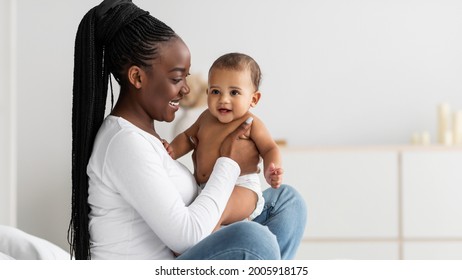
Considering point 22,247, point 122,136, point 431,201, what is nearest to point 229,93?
point 122,136

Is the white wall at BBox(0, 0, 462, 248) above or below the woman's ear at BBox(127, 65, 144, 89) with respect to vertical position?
above

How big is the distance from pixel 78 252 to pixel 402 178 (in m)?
2.34

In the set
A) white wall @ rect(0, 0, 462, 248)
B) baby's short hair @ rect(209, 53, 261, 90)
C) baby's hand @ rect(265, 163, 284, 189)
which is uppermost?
white wall @ rect(0, 0, 462, 248)

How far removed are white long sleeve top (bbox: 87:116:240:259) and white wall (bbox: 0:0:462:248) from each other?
2.42m

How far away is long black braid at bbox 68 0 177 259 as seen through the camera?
1.29 m

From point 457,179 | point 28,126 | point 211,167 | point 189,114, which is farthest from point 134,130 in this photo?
point 28,126

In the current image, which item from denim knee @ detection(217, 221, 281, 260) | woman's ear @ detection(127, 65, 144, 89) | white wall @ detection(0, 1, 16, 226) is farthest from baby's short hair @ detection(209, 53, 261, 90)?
white wall @ detection(0, 1, 16, 226)

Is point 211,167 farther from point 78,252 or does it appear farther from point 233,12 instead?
point 233,12

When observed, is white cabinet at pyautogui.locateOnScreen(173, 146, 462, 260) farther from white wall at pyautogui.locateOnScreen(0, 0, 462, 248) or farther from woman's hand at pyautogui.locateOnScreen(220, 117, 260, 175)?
woman's hand at pyautogui.locateOnScreen(220, 117, 260, 175)

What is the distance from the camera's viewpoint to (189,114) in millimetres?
3449

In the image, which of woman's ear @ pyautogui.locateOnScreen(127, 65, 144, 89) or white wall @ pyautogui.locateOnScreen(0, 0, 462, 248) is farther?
white wall @ pyautogui.locateOnScreen(0, 0, 462, 248)

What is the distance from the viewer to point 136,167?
1228mm

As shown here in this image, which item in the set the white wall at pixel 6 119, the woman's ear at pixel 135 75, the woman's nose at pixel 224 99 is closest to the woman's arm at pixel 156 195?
the woman's ear at pixel 135 75

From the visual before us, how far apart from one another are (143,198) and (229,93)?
0.34 metres
